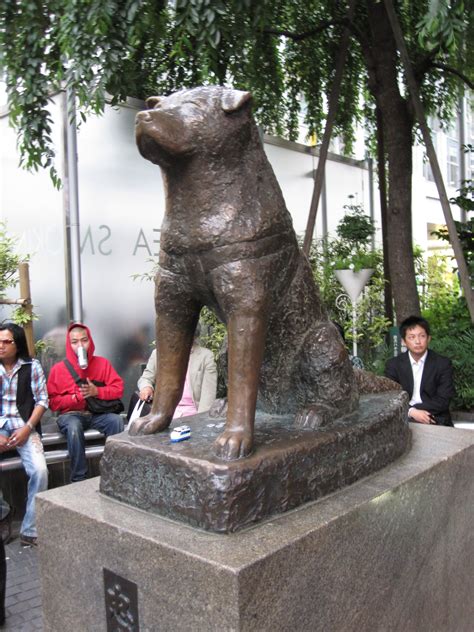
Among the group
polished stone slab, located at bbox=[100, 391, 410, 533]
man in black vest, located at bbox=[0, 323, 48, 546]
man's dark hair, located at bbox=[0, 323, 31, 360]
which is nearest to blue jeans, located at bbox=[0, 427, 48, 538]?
man in black vest, located at bbox=[0, 323, 48, 546]

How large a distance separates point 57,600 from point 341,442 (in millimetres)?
1027

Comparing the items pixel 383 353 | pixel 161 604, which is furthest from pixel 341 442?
pixel 383 353

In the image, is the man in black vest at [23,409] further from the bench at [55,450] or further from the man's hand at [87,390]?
the man's hand at [87,390]

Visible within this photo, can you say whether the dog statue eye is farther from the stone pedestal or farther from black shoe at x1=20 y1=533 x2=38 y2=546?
black shoe at x1=20 y1=533 x2=38 y2=546

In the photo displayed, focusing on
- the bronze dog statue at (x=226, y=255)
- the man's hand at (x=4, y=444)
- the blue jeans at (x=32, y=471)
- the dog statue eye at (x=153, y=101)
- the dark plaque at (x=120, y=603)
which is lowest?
the blue jeans at (x=32, y=471)

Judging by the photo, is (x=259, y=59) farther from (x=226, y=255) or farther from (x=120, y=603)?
(x=120, y=603)

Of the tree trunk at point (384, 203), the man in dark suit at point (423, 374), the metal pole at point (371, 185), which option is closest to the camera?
the man in dark suit at point (423, 374)

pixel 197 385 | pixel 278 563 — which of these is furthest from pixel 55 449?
pixel 278 563

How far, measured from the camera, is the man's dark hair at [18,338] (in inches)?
161

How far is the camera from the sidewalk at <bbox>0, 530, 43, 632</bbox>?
2965 mm

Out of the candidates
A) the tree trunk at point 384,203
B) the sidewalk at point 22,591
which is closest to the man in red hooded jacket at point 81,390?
the sidewalk at point 22,591

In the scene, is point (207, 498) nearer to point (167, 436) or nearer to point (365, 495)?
point (167, 436)

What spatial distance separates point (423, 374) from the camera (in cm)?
359

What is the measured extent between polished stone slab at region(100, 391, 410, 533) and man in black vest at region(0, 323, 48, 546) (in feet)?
7.59
